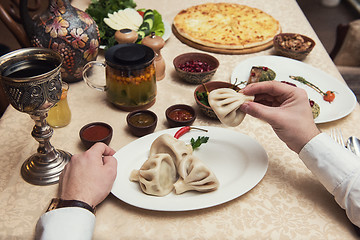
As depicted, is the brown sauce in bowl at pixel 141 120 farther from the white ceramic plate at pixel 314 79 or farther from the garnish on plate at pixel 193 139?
the white ceramic plate at pixel 314 79

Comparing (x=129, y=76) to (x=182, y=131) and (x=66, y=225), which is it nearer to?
(x=182, y=131)

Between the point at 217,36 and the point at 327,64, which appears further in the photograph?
the point at 217,36

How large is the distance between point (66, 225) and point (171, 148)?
1.35 ft

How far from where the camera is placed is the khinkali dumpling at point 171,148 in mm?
1126

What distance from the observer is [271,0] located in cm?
272

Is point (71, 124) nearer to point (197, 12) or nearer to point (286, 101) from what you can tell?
point (286, 101)

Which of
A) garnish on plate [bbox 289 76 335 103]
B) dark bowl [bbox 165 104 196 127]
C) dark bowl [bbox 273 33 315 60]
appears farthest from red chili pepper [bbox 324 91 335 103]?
dark bowl [bbox 165 104 196 127]

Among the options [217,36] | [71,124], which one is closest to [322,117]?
[217,36]

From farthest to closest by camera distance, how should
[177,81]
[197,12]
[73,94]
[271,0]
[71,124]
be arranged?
[271,0]
[197,12]
[177,81]
[73,94]
[71,124]

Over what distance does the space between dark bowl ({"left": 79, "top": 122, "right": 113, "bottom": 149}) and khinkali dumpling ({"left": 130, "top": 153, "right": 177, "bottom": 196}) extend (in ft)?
0.74

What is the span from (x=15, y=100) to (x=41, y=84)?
9 centimetres

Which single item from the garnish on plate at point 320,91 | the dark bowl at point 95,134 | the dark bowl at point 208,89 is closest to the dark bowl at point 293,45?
the garnish on plate at point 320,91

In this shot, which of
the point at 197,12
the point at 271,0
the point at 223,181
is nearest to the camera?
the point at 223,181

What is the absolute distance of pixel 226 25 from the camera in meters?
2.21
